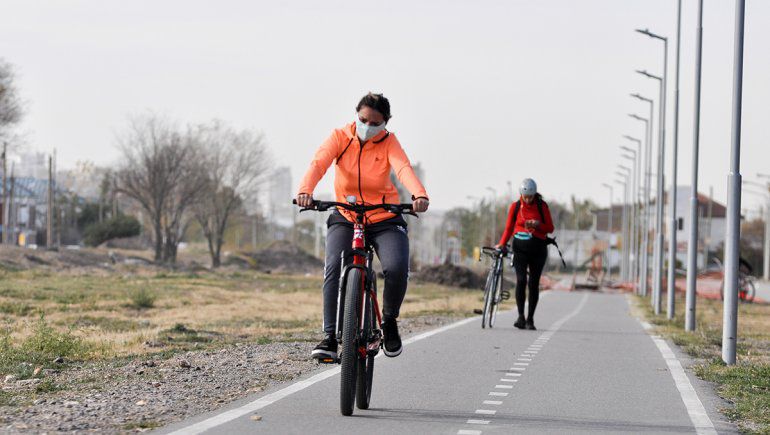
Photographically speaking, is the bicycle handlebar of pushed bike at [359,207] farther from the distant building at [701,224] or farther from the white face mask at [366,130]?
the distant building at [701,224]

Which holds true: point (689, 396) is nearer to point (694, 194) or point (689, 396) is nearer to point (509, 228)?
point (509, 228)

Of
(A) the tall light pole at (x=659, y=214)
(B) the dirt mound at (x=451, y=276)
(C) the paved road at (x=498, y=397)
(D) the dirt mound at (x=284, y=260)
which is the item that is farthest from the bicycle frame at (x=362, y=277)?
(D) the dirt mound at (x=284, y=260)

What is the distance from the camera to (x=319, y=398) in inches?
327

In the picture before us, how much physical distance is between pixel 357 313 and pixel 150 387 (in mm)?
2006

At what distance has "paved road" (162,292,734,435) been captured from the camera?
24.0 ft

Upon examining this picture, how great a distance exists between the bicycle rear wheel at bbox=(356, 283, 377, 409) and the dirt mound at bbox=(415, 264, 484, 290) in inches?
1636

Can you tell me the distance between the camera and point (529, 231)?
15.5m

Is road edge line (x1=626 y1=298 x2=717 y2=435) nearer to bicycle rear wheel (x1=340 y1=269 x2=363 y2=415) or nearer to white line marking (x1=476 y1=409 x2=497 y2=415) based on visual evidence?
white line marking (x1=476 y1=409 x2=497 y2=415)

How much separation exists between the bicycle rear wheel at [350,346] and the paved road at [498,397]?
13 centimetres

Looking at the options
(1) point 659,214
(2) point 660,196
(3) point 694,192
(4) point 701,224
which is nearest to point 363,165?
(3) point 694,192

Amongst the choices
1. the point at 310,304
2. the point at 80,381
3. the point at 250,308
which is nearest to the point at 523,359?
the point at 80,381

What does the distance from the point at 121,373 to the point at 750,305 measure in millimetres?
28371

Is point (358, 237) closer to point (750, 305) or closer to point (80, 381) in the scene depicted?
point (80, 381)

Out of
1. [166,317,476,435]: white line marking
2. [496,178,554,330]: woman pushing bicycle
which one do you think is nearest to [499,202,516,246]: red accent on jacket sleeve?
[496,178,554,330]: woman pushing bicycle
